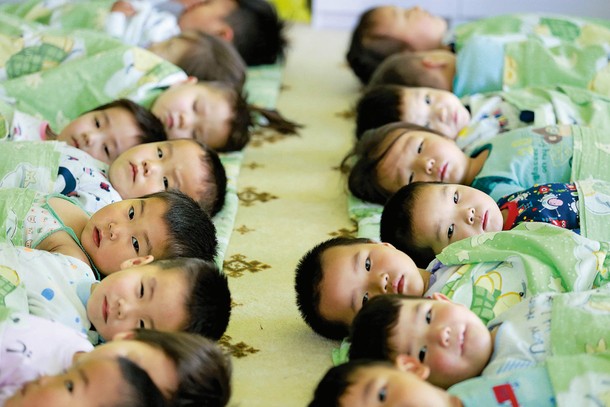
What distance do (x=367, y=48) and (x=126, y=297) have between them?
1.93 meters

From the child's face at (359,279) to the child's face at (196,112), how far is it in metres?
0.98

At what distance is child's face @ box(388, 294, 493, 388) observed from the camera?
1.41 meters

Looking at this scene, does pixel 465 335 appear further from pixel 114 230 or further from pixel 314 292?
pixel 114 230

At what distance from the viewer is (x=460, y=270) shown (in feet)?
5.55

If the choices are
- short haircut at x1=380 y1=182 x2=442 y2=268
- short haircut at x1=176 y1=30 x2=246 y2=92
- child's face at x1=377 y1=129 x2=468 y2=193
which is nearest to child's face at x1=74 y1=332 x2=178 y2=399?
short haircut at x1=380 y1=182 x2=442 y2=268

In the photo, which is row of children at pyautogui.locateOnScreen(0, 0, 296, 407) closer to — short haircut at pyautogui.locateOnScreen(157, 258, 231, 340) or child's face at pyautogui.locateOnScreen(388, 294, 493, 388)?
short haircut at pyautogui.locateOnScreen(157, 258, 231, 340)

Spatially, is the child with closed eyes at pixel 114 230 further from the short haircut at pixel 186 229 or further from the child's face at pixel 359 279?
the child's face at pixel 359 279

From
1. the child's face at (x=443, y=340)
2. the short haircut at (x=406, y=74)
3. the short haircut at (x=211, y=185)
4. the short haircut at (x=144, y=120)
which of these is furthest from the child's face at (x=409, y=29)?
the child's face at (x=443, y=340)

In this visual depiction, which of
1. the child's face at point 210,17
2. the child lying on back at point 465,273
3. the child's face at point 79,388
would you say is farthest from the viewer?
the child's face at point 210,17

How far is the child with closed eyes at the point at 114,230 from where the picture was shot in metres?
1.77

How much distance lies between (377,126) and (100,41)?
35.8 inches

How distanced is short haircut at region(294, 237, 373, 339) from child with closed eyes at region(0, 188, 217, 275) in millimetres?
239

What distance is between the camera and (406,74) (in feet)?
9.23

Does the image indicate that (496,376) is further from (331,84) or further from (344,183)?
(331,84)
